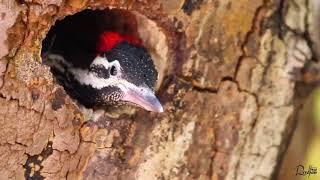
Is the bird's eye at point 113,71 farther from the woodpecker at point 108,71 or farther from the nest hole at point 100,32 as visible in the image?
the nest hole at point 100,32

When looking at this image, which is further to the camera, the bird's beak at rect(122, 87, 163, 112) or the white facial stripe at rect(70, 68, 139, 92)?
the white facial stripe at rect(70, 68, 139, 92)

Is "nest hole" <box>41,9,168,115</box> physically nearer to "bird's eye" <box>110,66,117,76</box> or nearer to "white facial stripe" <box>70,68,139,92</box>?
"white facial stripe" <box>70,68,139,92</box>

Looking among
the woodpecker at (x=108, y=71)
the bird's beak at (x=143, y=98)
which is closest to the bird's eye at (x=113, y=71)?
the woodpecker at (x=108, y=71)

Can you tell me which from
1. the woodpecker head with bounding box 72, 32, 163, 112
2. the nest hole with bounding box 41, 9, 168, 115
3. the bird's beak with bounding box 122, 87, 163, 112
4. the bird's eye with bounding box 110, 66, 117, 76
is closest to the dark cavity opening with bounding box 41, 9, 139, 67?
the nest hole with bounding box 41, 9, 168, 115

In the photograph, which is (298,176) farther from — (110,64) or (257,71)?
(110,64)

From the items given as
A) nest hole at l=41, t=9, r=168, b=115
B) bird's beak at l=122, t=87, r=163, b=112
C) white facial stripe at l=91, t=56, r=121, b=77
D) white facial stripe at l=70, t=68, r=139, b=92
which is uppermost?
nest hole at l=41, t=9, r=168, b=115

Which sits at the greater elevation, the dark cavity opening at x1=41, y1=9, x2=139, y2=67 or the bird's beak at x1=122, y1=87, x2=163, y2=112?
the dark cavity opening at x1=41, y1=9, x2=139, y2=67

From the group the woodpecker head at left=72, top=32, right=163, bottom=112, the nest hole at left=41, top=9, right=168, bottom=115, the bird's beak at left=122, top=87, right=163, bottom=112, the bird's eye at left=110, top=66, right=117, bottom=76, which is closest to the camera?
the bird's beak at left=122, top=87, right=163, bottom=112

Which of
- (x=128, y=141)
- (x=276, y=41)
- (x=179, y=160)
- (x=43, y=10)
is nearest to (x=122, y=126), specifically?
(x=128, y=141)
